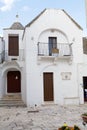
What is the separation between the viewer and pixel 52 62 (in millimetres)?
18750

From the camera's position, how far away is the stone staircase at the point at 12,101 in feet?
59.9

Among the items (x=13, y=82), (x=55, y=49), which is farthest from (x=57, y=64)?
(x=13, y=82)

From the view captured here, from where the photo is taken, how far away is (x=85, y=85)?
2039 cm

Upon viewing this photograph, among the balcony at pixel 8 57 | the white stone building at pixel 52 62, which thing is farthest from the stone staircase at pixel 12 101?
the balcony at pixel 8 57

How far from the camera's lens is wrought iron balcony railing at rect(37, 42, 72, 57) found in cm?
1877

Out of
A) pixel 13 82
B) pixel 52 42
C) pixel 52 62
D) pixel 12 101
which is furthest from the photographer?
pixel 13 82

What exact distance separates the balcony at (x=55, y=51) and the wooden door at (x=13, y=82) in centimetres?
435

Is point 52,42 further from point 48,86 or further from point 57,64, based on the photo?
point 48,86

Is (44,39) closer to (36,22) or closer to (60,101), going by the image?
(36,22)

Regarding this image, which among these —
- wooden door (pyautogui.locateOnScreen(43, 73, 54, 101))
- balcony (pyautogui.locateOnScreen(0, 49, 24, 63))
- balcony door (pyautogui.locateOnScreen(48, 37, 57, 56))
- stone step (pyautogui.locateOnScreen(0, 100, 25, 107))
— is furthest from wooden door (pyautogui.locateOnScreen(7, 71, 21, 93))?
balcony door (pyautogui.locateOnScreen(48, 37, 57, 56))

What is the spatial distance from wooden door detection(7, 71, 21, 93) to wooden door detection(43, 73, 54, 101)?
4.08 m

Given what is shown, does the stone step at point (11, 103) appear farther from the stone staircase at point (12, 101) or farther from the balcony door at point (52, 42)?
the balcony door at point (52, 42)

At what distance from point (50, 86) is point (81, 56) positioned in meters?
3.56

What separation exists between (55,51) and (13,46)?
16.5 feet
